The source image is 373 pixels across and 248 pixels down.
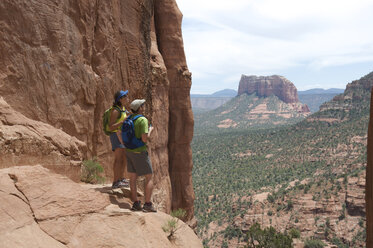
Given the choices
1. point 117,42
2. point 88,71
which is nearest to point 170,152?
point 117,42

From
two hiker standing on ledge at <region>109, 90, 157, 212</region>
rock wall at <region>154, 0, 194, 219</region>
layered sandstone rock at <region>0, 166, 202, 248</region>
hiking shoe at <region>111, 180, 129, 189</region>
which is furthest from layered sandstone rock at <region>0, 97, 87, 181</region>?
rock wall at <region>154, 0, 194, 219</region>

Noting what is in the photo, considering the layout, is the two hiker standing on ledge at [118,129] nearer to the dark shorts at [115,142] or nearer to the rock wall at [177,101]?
the dark shorts at [115,142]

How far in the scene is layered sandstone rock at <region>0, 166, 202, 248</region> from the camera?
443 centimetres

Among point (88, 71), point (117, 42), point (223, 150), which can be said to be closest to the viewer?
point (88, 71)

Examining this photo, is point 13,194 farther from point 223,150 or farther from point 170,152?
point 223,150

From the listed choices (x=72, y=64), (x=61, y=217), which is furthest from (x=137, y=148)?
(x=72, y=64)

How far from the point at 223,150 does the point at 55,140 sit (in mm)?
90248

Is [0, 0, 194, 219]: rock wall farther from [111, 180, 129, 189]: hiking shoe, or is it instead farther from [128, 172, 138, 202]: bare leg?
[128, 172, 138, 202]: bare leg

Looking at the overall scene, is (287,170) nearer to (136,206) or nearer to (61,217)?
(136,206)

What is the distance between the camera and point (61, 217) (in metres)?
5.00

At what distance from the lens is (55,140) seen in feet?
21.1

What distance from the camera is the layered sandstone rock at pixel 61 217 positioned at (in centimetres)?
443

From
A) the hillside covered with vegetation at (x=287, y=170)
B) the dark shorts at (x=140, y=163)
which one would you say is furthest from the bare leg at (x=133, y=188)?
the hillside covered with vegetation at (x=287, y=170)

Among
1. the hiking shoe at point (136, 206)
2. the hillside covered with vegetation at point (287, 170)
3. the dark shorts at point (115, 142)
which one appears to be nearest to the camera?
the hiking shoe at point (136, 206)
